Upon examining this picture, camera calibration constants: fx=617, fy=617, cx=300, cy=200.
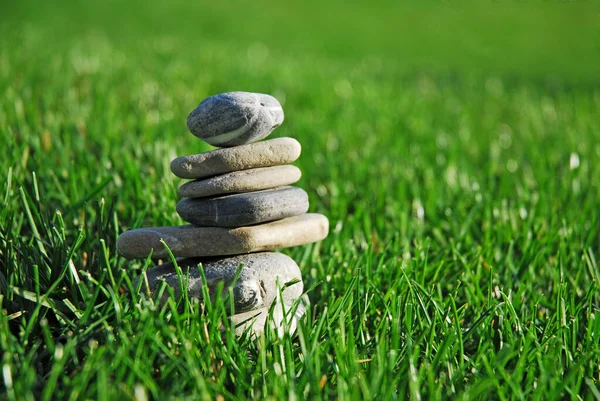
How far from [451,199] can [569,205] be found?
61 centimetres

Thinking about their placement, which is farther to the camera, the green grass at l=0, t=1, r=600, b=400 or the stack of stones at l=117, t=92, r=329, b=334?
the stack of stones at l=117, t=92, r=329, b=334

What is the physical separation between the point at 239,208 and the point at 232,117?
27cm

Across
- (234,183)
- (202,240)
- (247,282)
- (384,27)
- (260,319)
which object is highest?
(384,27)

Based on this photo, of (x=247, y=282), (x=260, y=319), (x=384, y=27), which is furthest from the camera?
(x=384, y=27)

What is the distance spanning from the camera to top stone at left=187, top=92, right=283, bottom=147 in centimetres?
182

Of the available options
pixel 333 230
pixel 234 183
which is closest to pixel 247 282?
pixel 234 183

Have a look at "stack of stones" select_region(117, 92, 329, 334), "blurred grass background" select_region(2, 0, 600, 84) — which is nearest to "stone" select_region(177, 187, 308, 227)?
"stack of stones" select_region(117, 92, 329, 334)

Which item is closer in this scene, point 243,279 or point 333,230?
point 243,279

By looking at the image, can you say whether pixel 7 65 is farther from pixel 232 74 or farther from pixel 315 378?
pixel 315 378

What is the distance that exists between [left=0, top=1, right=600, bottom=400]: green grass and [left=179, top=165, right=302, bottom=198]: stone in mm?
325

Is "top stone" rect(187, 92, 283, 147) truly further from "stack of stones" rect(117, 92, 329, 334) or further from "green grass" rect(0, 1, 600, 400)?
"green grass" rect(0, 1, 600, 400)

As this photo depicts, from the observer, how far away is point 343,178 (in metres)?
3.59

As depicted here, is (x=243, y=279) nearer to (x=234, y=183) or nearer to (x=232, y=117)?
(x=234, y=183)

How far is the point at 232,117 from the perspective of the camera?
1825mm
